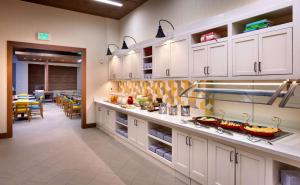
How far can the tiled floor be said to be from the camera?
10.3 ft

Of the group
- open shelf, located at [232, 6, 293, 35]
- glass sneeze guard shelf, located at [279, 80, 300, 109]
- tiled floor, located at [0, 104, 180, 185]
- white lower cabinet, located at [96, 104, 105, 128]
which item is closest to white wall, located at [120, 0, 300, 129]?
open shelf, located at [232, 6, 293, 35]

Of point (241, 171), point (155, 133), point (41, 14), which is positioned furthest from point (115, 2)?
point (241, 171)

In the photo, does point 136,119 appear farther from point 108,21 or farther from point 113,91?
point 108,21

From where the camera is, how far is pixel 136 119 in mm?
4168

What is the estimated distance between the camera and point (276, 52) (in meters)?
2.24

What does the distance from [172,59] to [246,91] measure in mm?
1553

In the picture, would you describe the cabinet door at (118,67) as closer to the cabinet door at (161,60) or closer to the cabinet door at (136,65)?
the cabinet door at (136,65)

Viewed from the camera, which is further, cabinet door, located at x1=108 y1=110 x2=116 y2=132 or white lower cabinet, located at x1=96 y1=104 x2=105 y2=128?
white lower cabinet, located at x1=96 y1=104 x2=105 y2=128

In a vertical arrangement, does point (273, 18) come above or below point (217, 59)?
above

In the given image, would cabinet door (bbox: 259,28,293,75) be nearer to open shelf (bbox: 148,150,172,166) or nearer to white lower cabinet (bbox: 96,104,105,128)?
open shelf (bbox: 148,150,172,166)

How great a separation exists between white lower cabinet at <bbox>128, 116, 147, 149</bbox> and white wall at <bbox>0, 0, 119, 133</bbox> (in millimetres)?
2750

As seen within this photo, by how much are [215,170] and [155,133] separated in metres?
1.43

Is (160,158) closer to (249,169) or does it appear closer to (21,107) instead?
(249,169)

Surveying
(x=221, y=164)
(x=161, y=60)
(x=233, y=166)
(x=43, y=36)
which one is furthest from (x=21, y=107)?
(x=233, y=166)
